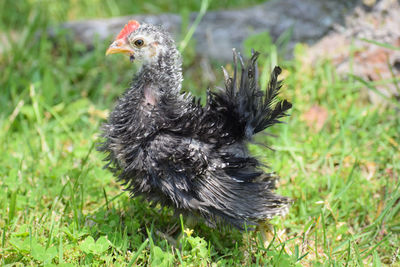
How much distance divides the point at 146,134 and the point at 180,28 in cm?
325

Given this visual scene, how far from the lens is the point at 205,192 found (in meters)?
2.48

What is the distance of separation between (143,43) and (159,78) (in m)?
0.23

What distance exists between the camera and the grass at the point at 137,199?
2617mm

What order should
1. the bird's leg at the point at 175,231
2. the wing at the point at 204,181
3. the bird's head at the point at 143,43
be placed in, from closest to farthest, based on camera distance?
the wing at the point at 204,181 → the bird's head at the point at 143,43 → the bird's leg at the point at 175,231

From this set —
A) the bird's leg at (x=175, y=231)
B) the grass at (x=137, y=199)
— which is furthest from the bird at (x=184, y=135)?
the grass at (x=137, y=199)

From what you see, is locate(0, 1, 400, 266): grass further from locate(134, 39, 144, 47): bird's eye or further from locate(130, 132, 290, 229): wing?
locate(134, 39, 144, 47): bird's eye

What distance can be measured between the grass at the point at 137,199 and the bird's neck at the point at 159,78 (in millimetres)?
738

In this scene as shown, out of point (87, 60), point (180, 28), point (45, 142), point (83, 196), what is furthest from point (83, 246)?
point (180, 28)

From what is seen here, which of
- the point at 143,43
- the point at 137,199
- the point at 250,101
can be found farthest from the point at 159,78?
the point at 137,199

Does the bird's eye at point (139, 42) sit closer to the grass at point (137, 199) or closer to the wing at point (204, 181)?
the wing at point (204, 181)

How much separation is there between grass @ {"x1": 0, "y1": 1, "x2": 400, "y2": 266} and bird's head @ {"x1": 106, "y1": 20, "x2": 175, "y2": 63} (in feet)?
3.18

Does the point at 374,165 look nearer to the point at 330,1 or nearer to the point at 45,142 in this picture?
the point at 330,1

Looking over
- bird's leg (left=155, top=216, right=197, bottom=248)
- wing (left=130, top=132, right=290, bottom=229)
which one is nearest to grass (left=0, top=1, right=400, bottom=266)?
bird's leg (left=155, top=216, right=197, bottom=248)

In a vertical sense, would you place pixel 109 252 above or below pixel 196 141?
below
